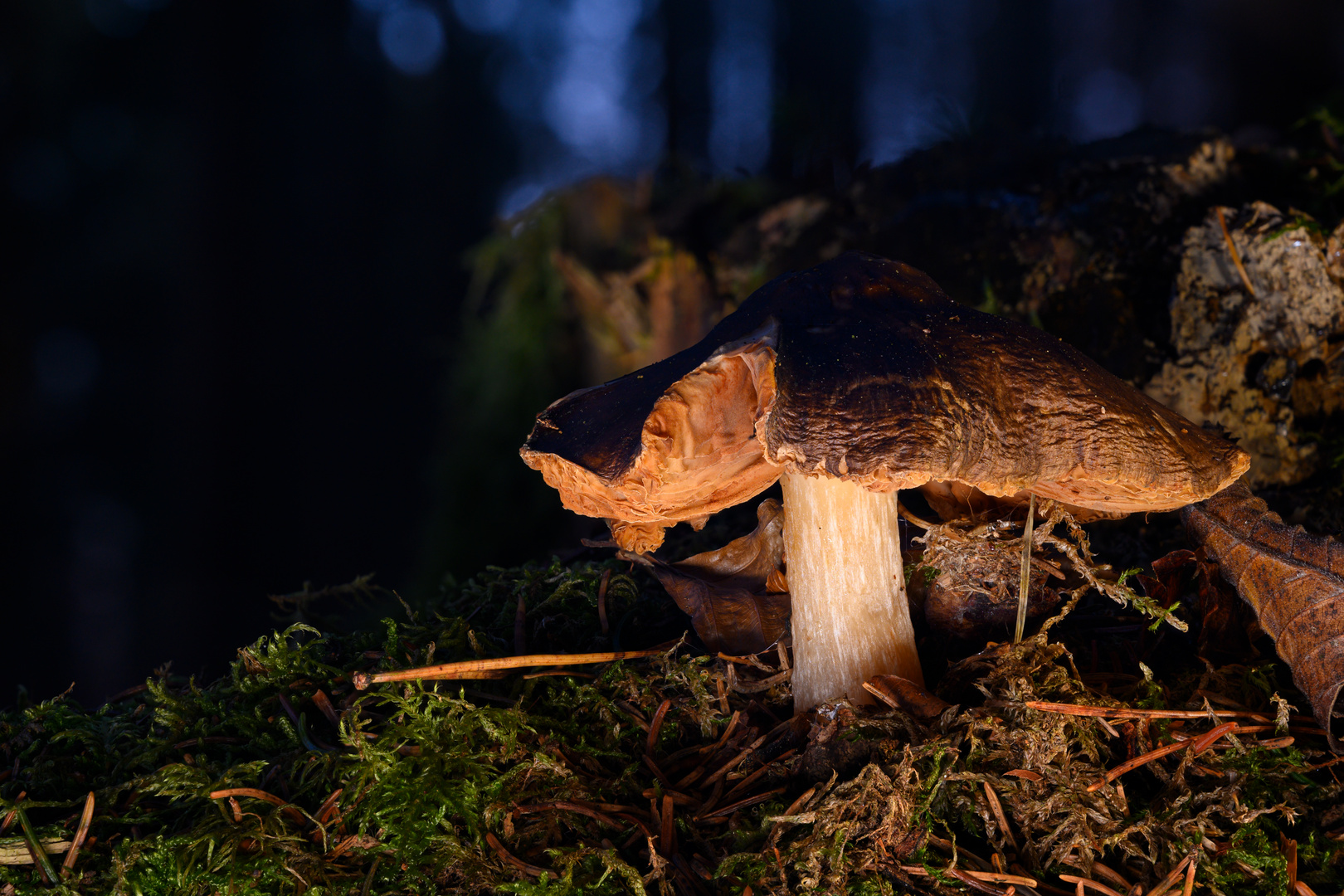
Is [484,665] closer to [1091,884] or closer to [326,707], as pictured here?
[326,707]

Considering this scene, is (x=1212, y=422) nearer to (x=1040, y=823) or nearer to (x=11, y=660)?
(x=1040, y=823)

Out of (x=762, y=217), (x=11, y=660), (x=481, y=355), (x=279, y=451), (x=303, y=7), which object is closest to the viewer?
(x=762, y=217)

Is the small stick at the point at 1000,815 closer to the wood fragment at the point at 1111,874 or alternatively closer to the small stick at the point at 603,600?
the wood fragment at the point at 1111,874

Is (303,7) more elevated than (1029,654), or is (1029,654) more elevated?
(303,7)

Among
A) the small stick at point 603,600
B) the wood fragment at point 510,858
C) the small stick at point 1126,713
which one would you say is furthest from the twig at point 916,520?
the wood fragment at point 510,858

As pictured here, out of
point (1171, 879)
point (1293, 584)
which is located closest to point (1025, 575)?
point (1293, 584)

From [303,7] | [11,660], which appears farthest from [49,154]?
[11,660]

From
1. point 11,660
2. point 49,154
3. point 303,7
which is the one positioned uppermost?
point 303,7
